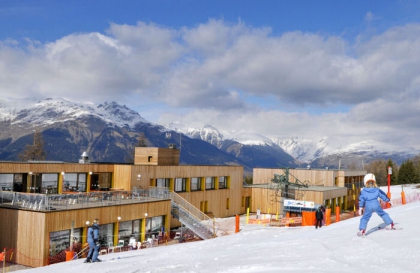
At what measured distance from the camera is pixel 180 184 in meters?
38.7

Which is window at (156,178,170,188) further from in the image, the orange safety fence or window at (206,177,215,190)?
the orange safety fence

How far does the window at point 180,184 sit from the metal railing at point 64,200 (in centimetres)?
861

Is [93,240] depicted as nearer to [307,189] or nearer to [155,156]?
[155,156]

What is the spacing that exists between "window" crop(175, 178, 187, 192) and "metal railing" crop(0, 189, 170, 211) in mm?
8608

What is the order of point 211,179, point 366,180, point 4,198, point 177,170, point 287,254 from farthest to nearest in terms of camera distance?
point 211,179, point 177,170, point 4,198, point 366,180, point 287,254

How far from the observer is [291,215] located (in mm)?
38250

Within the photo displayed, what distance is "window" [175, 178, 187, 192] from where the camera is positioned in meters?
38.1

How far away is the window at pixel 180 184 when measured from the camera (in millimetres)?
38081

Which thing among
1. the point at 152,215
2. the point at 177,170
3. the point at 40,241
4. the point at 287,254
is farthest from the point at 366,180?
the point at 177,170

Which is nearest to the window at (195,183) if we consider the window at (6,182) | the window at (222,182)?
the window at (222,182)

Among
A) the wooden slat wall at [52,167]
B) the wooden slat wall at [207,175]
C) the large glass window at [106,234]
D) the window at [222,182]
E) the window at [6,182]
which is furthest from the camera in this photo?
the window at [222,182]

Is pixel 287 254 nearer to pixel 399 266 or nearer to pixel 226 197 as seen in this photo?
pixel 399 266

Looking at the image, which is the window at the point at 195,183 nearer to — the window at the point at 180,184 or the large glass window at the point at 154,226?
the window at the point at 180,184

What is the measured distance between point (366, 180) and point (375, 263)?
4131 millimetres
